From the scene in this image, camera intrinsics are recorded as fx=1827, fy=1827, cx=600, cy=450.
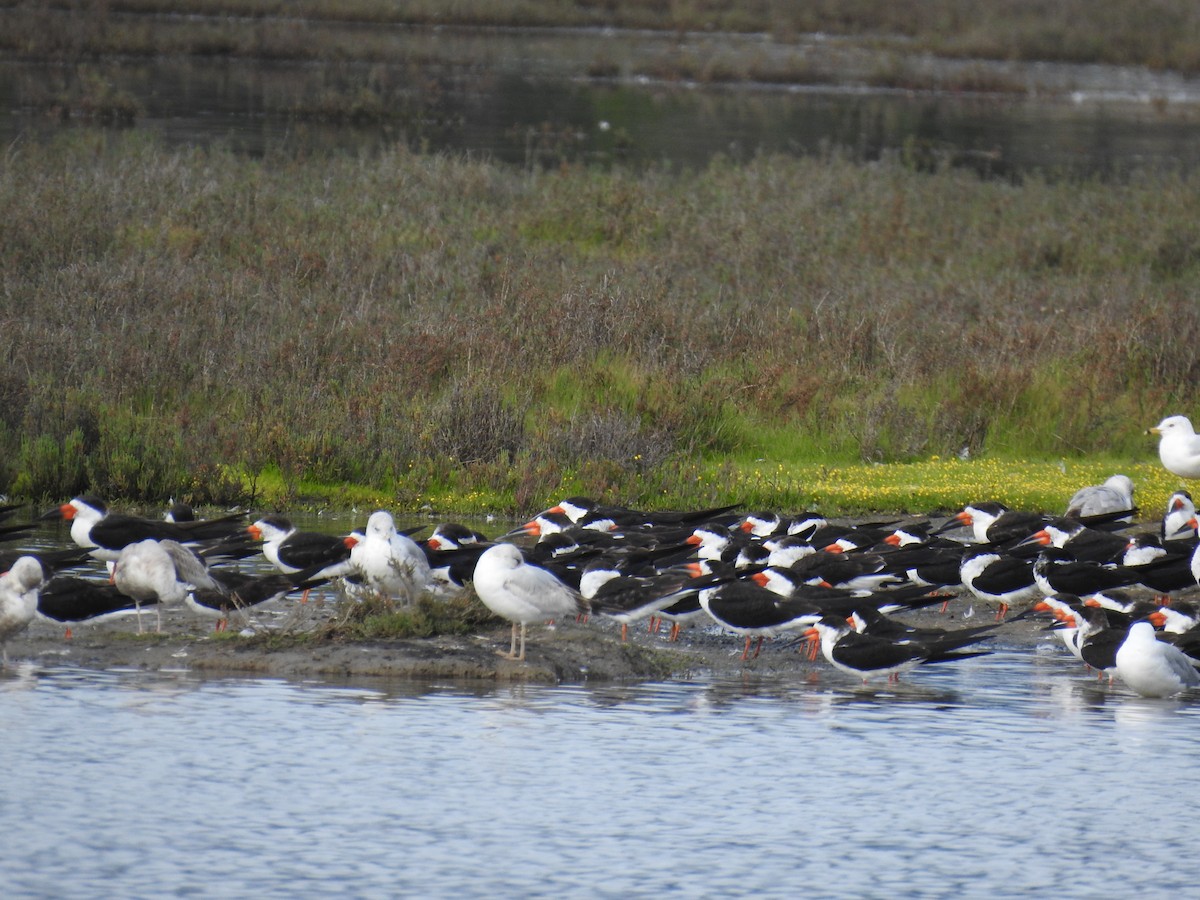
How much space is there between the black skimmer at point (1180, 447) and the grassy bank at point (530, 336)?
2.46 meters

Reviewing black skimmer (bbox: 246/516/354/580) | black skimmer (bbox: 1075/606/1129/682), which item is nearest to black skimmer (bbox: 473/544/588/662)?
black skimmer (bbox: 246/516/354/580)

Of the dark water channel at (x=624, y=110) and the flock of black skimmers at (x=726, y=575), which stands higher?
the dark water channel at (x=624, y=110)

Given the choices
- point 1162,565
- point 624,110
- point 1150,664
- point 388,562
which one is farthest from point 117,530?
point 624,110

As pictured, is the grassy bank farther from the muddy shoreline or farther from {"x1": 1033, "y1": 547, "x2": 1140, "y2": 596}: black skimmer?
the muddy shoreline

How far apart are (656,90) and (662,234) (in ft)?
124

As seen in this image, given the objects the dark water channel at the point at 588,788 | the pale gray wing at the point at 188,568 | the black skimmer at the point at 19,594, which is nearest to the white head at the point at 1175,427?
the dark water channel at the point at 588,788

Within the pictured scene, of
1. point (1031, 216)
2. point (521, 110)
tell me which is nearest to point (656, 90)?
point (521, 110)

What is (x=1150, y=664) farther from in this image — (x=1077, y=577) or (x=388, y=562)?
(x=388, y=562)

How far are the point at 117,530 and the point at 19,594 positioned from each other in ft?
8.38

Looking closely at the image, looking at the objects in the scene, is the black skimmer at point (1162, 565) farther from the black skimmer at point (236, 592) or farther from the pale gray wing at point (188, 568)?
the pale gray wing at point (188, 568)

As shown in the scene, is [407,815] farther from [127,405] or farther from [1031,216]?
[1031,216]

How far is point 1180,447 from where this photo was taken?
1727 cm

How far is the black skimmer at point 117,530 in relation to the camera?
13789 mm

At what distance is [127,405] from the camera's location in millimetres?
18562
